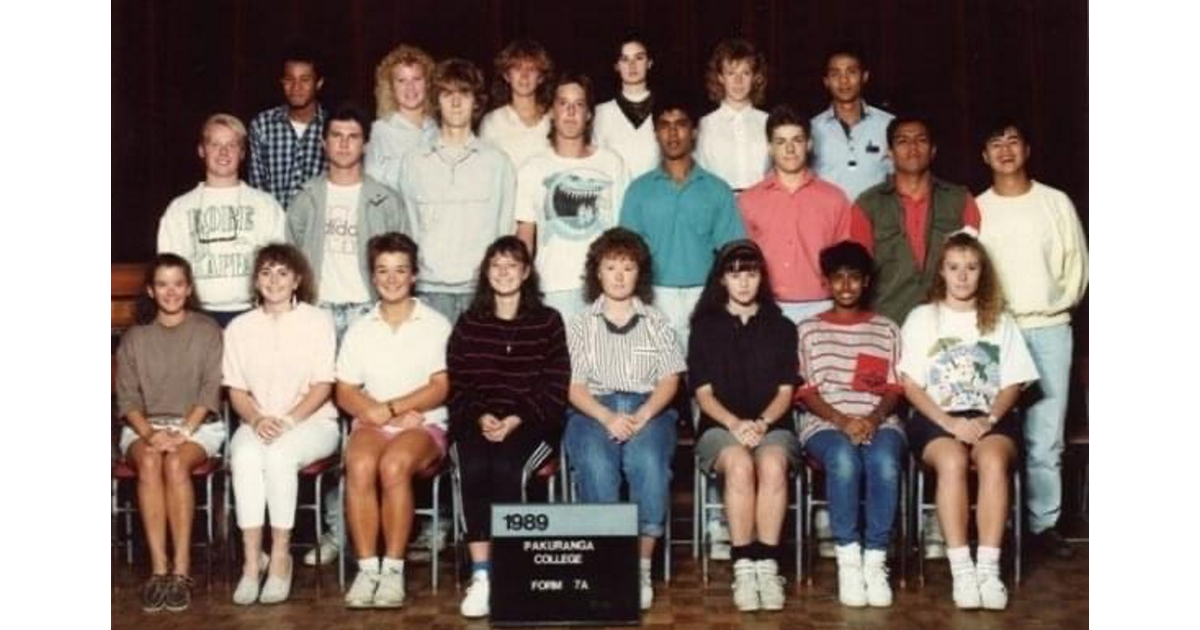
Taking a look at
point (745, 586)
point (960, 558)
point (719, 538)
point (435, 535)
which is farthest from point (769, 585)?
point (435, 535)

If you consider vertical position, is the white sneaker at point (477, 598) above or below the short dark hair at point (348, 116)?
below

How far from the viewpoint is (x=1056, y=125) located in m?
6.04

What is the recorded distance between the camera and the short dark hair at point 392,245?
565 cm

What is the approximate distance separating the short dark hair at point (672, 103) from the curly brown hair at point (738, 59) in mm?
205

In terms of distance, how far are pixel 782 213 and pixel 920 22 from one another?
1119mm

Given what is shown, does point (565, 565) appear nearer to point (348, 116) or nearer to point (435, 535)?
point (435, 535)

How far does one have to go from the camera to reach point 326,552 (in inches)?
234

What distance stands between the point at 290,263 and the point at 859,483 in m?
2.18

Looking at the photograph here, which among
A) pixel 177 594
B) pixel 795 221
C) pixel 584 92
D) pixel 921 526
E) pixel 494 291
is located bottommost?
pixel 177 594

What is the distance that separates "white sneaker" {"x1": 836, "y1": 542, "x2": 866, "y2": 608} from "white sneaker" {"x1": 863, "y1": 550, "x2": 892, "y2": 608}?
0.07 feet

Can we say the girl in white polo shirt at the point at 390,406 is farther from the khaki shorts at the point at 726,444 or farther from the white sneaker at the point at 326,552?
the khaki shorts at the point at 726,444

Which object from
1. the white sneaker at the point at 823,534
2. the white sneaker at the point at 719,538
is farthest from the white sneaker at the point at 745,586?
the white sneaker at the point at 823,534

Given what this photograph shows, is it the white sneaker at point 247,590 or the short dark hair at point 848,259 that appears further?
the short dark hair at point 848,259

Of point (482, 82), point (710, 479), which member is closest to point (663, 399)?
point (710, 479)
